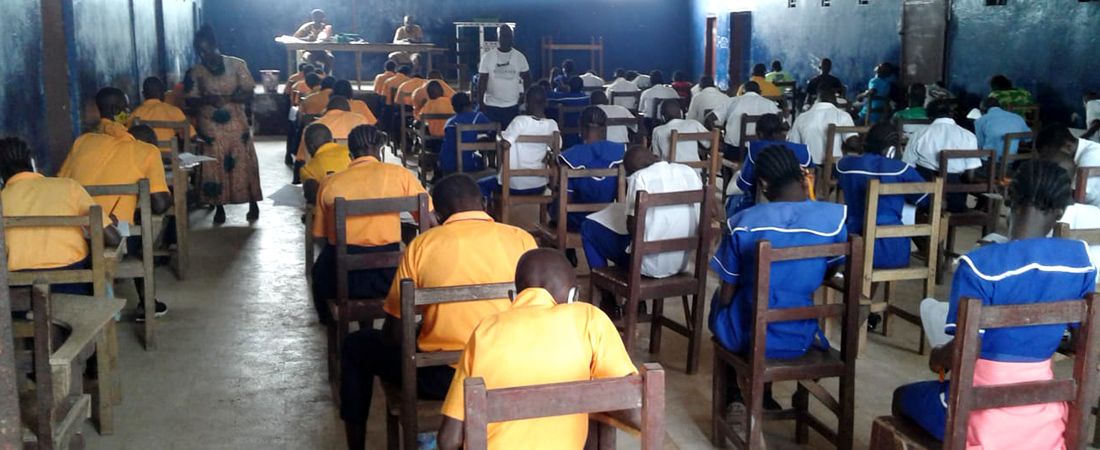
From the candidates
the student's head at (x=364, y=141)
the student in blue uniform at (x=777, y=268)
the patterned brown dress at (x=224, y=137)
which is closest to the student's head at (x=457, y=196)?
the student in blue uniform at (x=777, y=268)

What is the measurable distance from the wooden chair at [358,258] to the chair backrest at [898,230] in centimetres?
169

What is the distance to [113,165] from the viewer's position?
4.34 meters

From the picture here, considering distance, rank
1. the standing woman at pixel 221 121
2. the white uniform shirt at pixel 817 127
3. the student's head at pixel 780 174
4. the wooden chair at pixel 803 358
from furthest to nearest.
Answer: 1. the standing woman at pixel 221 121
2. the white uniform shirt at pixel 817 127
3. the student's head at pixel 780 174
4. the wooden chair at pixel 803 358

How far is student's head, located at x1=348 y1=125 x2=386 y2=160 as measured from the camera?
4070 millimetres

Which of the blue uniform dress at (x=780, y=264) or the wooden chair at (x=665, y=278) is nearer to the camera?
the blue uniform dress at (x=780, y=264)

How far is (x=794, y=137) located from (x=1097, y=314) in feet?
14.6

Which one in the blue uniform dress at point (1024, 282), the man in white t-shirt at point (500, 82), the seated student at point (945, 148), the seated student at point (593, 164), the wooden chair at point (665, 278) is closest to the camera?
the blue uniform dress at point (1024, 282)

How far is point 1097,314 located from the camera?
211 centimetres

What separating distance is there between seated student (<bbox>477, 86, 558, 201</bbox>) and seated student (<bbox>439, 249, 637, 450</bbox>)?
12.2ft

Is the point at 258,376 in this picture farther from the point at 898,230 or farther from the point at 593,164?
the point at 898,230

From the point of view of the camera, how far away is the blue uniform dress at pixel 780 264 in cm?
293

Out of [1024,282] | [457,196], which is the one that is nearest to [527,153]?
[457,196]

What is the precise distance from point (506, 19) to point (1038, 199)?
14828mm

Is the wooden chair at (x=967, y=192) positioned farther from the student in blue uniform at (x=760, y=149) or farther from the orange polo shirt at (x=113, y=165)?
A: the orange polo shirt at (x=113, y=165)
